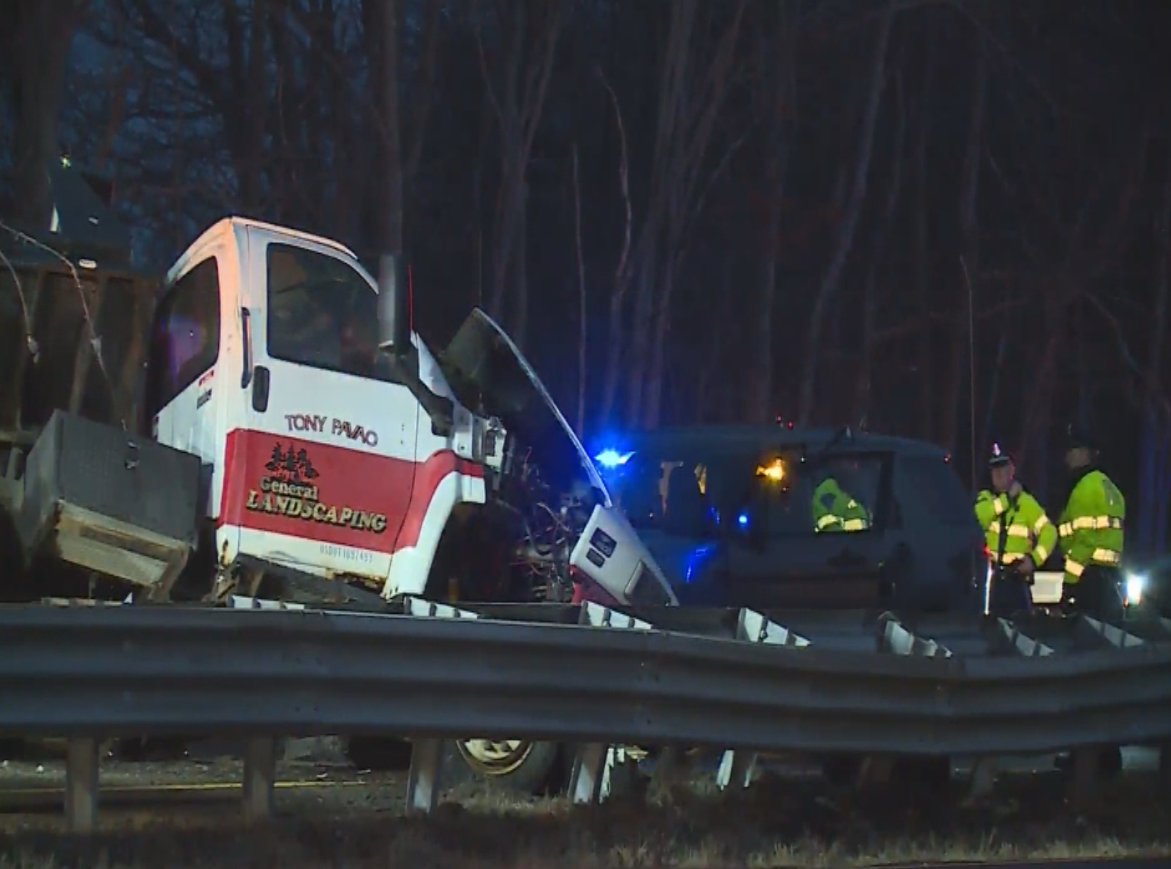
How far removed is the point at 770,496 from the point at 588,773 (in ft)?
20.0

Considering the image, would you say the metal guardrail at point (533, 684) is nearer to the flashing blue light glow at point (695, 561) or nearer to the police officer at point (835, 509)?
the flashing blue light glow at point (695, 561)

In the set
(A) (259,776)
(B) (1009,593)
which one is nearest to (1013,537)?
(B) (1009,593)

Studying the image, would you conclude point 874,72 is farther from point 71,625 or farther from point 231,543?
point 71,625

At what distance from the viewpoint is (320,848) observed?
233 inches

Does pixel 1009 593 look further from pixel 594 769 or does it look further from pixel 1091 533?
pixel 594 769

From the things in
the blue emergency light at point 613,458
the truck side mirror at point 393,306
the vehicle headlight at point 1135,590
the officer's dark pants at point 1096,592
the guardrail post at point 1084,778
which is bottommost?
the guardrail post at point 1084,778

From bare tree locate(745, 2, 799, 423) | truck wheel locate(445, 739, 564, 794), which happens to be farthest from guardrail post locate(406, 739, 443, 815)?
bare tree locate(745, 2, 799, 423)

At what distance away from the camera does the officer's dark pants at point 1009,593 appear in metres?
12.5

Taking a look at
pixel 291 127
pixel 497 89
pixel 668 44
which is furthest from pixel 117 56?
pixel 668 44

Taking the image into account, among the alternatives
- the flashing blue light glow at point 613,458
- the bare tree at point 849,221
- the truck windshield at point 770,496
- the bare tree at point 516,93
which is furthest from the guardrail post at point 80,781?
the bare tree at point 849,221

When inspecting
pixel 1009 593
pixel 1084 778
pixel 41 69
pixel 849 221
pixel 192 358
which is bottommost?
pixel 1084 778

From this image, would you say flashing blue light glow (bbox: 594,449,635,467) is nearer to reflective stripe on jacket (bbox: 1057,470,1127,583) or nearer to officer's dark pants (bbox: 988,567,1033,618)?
officer's dark pants (bbox: 988,567,1033,618)

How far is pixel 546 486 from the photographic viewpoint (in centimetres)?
870

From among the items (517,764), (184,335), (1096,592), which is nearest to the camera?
(517,764)
